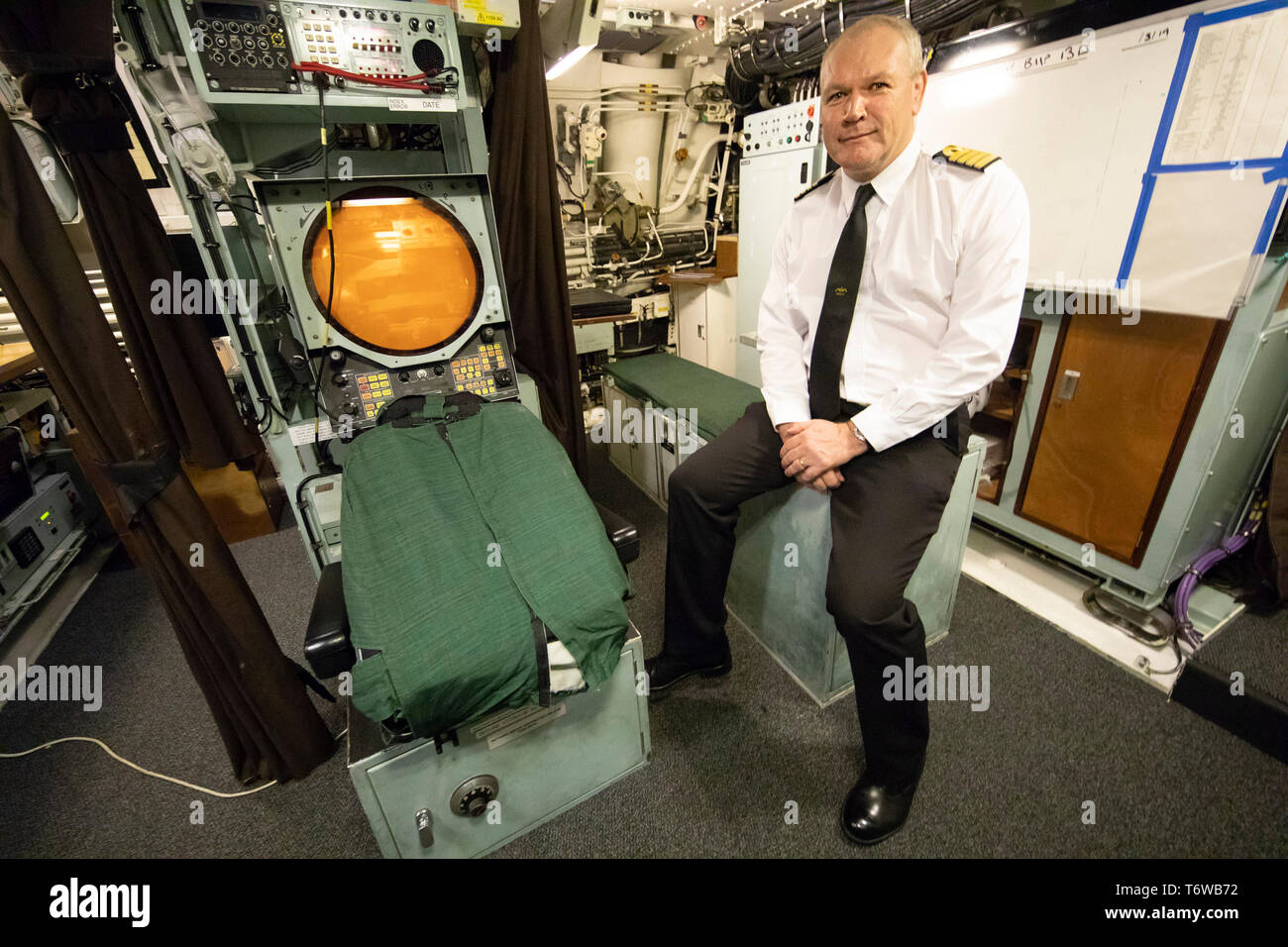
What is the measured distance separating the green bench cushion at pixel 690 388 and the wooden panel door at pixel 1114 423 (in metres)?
1.13

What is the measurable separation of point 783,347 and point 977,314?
52cm

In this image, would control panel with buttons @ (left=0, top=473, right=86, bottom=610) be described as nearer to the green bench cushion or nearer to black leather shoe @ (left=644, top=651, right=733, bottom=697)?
black leather shoe @ (left=644, top=651, right=733, bottom=697)

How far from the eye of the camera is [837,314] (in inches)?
59.7

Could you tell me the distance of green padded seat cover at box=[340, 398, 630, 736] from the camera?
3.26 feet

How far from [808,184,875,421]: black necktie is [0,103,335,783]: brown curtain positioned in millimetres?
1596

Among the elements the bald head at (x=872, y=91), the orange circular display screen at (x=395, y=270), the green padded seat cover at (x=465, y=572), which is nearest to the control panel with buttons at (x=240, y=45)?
the orange circular display screen at (x=395, y=270)

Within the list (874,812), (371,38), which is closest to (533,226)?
(371,38)

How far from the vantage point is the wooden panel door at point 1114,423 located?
173 centimetres

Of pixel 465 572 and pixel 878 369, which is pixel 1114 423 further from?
pixel 465 572

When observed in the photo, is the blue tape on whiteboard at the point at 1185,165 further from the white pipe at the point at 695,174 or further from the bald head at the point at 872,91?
the white pipe at the point at 695,174

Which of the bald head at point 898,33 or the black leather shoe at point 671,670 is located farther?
the black leather shoe at point 671,670

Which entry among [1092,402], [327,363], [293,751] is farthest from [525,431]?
[1092,402]

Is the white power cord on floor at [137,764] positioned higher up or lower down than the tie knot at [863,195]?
lower down
